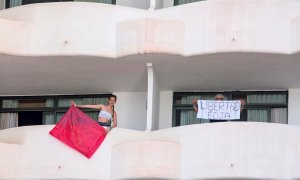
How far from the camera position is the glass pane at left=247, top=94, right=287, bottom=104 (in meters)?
26.4

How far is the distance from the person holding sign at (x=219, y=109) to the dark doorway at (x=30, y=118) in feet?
15.8

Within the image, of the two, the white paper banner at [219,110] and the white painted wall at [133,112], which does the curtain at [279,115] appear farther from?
the white painted wall at [133,112]

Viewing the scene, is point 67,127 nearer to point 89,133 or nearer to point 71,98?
point 89,133

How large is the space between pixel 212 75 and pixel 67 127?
3.53 m

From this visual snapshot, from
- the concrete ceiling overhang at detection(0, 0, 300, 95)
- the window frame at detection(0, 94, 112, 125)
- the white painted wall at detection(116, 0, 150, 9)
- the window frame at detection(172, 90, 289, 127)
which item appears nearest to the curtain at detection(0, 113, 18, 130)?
the window frame at detection(0, 94, 112, 125)

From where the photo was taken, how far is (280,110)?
86.2 feet

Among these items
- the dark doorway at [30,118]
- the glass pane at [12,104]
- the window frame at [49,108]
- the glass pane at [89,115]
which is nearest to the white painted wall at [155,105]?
the window frame at [49,108]

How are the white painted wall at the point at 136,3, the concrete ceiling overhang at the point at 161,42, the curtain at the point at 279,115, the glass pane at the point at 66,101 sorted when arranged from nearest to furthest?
1. the concrete ceiling overhang at the point at 161,42
2. the curtain at the point at 279,115
3. the white painted wall at the point at 136,3
4. the glass pane at the point at 66,101

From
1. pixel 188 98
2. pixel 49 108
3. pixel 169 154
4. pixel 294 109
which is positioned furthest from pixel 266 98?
pixel 49 108

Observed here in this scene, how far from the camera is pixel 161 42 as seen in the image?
2464 centimetres

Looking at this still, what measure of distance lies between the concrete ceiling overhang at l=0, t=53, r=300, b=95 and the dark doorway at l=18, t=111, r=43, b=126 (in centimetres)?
79

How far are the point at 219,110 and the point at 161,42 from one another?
201 centimetres

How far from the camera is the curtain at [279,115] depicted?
26219mm

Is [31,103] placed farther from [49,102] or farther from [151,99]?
[151,99]
